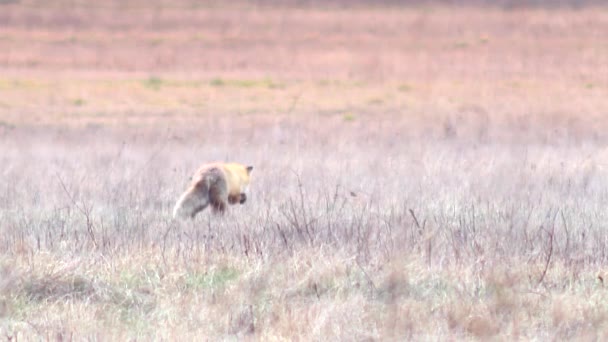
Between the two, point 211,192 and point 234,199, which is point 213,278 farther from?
point 234,199

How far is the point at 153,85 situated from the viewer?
82.7ft

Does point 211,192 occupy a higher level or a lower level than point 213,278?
higher

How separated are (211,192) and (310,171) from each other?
3.35 metres

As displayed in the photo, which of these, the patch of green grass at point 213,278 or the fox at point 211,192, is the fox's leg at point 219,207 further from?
the patch of green grass at point 213,278

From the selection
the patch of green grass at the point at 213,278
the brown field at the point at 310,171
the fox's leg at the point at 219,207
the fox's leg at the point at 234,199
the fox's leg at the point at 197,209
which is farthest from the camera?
the fox's leg at the point at 234,199

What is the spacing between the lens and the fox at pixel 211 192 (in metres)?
9.07

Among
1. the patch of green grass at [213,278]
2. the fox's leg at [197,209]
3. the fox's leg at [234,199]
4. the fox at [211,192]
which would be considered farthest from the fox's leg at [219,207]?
the patch of green grass at [213,278]

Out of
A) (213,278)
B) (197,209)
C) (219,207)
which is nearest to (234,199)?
(219,207)

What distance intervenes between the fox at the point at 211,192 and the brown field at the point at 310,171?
0.17m

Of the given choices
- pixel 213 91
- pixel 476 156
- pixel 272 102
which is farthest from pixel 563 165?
pixel 213 91

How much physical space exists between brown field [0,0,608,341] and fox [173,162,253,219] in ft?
0.56

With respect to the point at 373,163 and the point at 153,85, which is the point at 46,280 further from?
the point at 153,85

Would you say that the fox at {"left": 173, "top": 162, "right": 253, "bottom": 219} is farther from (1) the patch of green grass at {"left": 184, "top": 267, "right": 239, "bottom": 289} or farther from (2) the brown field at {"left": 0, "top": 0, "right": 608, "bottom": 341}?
(1) the patch of green grass at {"left": 184, "top": 267, "right": 239, "bottom": 289}

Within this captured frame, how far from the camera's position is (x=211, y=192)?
9266 millimetres
